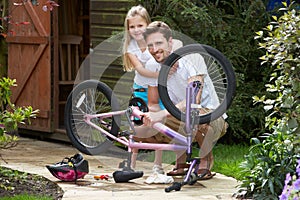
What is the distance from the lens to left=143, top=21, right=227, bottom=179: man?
237 inches

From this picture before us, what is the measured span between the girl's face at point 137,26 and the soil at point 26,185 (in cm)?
145

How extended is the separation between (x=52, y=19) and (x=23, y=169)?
2.91 meters

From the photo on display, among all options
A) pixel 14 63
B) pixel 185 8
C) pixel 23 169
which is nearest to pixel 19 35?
pixel 14 63

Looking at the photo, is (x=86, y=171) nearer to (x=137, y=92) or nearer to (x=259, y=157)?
(x=137, y=92)

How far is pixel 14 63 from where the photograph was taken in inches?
380

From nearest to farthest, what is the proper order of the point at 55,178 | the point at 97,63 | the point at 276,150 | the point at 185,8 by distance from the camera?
1. the point at 276,150
2. the point at 55,178
3. the point at 185,8
4. the point at 97,63

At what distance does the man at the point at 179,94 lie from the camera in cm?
601

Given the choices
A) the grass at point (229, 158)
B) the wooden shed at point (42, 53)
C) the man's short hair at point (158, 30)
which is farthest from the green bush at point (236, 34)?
the man's short hair at point (158, 30)

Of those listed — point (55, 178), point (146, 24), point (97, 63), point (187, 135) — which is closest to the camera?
point (187, 135)

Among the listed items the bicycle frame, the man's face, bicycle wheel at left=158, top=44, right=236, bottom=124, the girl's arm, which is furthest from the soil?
the man's face

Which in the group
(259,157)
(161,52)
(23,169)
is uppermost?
(161,52)

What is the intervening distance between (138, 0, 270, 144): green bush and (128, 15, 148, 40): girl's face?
4.43ft

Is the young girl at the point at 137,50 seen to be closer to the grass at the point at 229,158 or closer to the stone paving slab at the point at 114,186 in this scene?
the stone paving slab at the point at 114,186

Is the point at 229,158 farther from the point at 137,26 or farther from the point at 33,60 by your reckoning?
the point at 33,60
